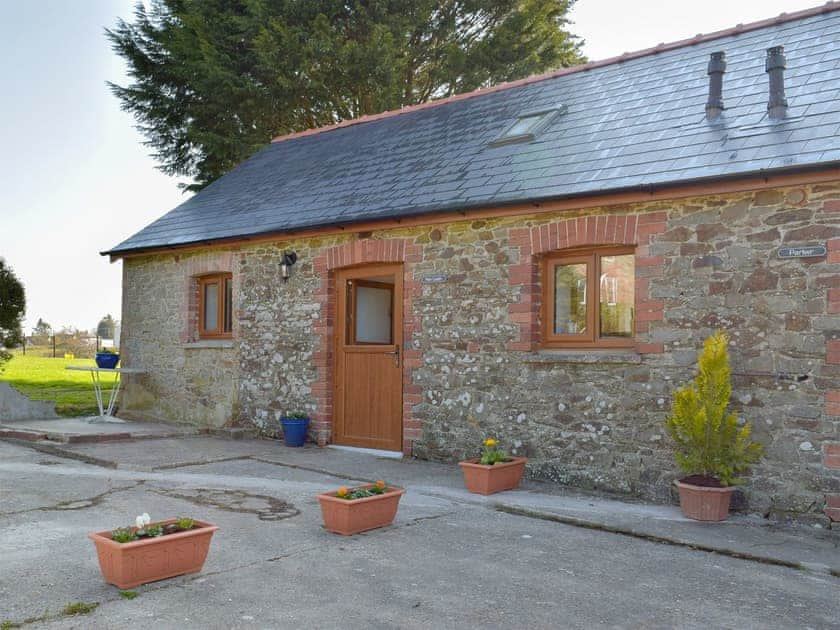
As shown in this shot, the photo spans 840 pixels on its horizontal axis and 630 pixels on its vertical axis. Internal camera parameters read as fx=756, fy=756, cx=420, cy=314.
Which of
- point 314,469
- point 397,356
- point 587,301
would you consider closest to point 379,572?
point 314,469

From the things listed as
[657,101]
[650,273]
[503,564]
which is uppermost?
[657,101]

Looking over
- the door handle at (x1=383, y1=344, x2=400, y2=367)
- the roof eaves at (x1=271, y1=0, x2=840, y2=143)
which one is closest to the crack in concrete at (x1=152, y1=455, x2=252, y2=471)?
the door handle at (x1=383, y1=344, x2=400, y2=367)

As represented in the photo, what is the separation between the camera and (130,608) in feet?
13.2

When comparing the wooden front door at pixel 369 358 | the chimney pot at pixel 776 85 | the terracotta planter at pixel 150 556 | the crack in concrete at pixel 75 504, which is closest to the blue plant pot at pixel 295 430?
the wooden front door at pixel 369 358

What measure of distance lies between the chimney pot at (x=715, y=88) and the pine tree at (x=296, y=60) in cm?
1071

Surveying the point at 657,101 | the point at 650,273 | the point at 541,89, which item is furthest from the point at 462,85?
the point at 650,273

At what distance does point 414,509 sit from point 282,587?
226 cm

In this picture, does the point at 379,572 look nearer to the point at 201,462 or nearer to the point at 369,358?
the point at 201,462

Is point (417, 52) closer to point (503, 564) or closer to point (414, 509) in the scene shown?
point (414, 509)

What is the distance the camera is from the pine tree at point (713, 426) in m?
6.31

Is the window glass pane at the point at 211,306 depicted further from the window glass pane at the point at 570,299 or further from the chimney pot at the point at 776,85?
the chimney pot at the point at 776,85

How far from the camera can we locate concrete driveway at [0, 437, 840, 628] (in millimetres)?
4047

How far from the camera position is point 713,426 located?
6.34m

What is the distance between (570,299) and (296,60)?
12020 mm
